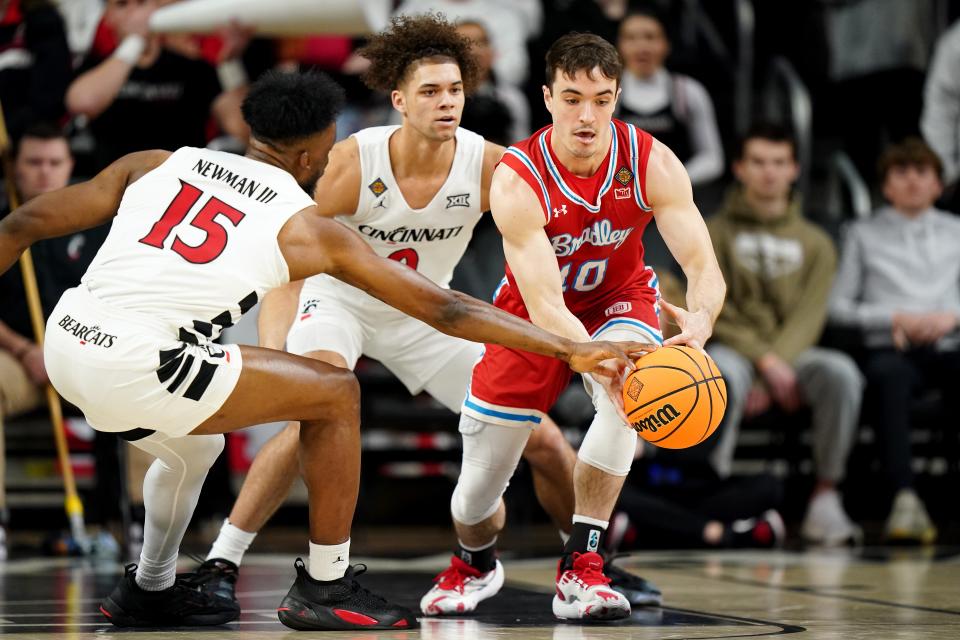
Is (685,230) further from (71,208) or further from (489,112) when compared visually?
(489,112)

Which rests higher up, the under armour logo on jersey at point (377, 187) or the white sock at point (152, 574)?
the under armour logo on jersey at point (377, 187)

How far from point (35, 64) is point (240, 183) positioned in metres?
4.45

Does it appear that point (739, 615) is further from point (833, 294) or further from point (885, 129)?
point (885, 129)

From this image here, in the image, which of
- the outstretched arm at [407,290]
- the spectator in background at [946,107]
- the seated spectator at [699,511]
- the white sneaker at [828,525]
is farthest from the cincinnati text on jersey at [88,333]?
the spectator in background at [946,107]

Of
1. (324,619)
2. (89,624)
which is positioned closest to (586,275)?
(324,619)

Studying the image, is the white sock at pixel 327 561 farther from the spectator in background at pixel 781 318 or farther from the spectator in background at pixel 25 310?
the spectator in background at pixel 781 318

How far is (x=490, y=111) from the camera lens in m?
7.67

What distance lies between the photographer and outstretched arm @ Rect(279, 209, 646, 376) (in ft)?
12.8

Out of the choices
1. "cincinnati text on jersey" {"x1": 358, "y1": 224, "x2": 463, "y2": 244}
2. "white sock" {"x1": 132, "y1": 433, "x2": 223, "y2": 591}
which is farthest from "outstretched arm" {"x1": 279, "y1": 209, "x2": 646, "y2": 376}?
"cincinnati text on jersey" {"x1": 358, "y1": 224, "x2": 463, "y2": 244}

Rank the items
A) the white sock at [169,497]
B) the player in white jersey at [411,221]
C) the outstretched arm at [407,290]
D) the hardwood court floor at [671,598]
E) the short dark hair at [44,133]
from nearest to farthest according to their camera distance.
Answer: the outstretched arm at [407,290] → the hardwood court floor at [671,598] → the white sock at [169,497] → the player in white jersey at [411,221] → the short dark hair at [44,133]

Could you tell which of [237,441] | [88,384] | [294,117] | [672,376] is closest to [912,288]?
[237,441]

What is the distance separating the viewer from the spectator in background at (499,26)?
8398mm

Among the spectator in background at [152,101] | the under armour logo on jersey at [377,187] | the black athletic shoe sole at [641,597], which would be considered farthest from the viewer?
the spectator in background at [152,101]

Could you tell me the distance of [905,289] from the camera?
26.5 ft
